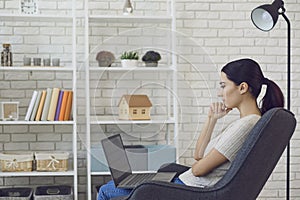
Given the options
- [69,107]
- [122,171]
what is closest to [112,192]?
[122,171]

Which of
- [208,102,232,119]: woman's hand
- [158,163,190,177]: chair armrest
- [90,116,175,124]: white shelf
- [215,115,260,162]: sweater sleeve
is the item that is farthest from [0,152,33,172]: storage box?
[215,115,260,162]: sweater sleeve

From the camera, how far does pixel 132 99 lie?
3586mm

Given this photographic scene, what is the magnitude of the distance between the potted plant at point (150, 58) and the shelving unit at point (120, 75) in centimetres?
4

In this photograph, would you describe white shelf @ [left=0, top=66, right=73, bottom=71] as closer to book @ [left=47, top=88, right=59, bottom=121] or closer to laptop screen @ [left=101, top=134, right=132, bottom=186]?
book @ [left=47, top=88, right=59, bottom=121]

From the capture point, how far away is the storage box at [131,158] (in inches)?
131

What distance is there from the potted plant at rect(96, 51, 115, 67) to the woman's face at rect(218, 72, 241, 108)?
942mm

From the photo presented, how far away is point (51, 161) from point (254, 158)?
5.76 ft

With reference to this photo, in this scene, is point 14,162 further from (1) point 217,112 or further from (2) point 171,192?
(2) point 171,192

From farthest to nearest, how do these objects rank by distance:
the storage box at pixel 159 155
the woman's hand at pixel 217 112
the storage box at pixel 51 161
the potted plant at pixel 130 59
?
the storage box at pixel 51 161 → the potted plant at pixel 130 59 → the storage box at pixel 159 155 → the woman's hand at pixel 217 112

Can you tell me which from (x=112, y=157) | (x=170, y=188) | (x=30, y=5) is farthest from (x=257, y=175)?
(x=30, y=5)

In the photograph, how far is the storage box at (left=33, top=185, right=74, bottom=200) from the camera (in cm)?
369

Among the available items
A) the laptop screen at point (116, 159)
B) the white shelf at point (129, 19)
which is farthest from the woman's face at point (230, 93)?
the white shelf at point (129, 19)

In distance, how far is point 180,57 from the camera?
4.14m

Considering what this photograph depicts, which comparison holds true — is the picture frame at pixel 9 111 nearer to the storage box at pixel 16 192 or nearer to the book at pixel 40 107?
the book at pixel 40 107
